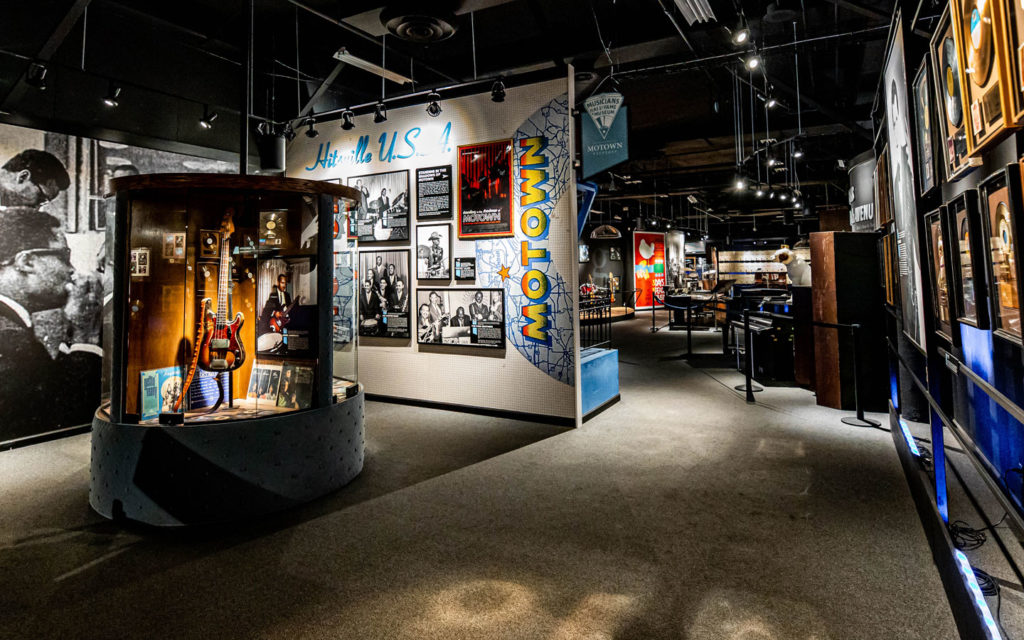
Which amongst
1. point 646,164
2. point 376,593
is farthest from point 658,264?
point 376,593

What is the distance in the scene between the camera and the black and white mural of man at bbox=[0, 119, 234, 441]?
4.72 metres

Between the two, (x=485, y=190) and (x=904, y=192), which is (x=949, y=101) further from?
(x=485, y=190)

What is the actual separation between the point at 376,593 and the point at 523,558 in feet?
2.52

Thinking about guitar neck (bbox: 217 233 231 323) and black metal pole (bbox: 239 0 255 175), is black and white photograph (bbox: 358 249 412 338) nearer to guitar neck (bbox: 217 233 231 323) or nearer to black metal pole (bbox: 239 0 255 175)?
black metal pole (bbox: 239 0 255 175)

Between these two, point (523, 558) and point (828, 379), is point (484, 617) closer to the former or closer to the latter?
point (523, 558)

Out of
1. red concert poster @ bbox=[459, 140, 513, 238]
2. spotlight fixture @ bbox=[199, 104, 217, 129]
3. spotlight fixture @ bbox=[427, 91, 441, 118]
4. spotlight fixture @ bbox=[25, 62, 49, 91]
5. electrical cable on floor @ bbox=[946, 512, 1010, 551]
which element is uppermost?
spotlight fixture @ bbox=[199, 104, 217, 129]

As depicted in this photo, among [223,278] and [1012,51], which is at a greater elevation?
[1012,51]

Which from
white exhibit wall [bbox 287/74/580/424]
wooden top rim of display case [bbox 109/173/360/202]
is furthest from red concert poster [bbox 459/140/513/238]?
wooden top rim of display case [bbox 109/173/360/202]

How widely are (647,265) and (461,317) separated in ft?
56.3

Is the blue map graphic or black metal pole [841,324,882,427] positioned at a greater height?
the blue map graphic

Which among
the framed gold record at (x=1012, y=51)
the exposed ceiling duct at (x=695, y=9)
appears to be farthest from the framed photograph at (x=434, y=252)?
the framed gold record at (x=1012, y=51)

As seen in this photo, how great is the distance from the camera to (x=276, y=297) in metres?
3.84

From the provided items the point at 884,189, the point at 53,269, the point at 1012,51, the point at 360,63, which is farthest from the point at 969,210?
the point at 53,269

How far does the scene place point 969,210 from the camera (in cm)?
189
